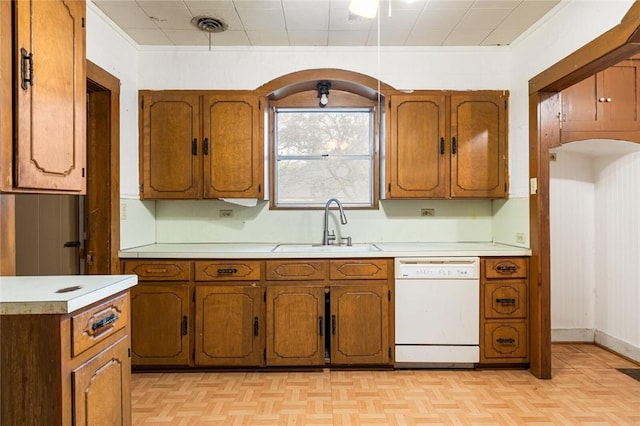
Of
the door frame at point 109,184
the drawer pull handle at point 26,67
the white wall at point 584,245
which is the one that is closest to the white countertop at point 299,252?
the door frame at point 109,184

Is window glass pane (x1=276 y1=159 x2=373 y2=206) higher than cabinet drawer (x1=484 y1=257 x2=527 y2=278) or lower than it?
higher

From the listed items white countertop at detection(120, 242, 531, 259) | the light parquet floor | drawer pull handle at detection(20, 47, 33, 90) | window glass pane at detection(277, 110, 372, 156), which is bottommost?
the light parquet floor

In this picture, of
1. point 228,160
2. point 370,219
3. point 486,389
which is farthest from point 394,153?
point 486,389

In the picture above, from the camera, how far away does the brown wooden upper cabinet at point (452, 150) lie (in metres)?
3.03

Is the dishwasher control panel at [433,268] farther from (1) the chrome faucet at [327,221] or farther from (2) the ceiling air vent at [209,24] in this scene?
(2) the ceiling air vent at [209,24]

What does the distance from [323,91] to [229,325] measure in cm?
197

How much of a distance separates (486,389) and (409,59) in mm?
2475

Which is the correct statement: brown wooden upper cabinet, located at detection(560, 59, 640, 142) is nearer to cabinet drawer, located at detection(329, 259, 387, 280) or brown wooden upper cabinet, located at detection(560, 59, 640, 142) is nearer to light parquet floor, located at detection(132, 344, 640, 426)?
cabinet drawer, located at detection(329, 259, 387, 280)

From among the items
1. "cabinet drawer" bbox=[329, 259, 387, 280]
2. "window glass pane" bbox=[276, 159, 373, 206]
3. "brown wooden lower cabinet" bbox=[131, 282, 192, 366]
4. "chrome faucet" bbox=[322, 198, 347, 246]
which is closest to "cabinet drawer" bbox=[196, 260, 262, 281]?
"brown wooden lower cabinet" bbox=[131, 282, 192, 366]

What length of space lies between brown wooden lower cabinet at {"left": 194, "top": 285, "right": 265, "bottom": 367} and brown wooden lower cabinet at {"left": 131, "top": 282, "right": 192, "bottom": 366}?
9 cm

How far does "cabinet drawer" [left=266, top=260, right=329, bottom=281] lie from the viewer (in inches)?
107

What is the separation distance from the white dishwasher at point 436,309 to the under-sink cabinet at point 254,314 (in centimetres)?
14

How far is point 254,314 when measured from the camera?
8.92 feet

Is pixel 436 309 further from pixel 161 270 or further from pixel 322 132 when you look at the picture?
pixel 161 270
